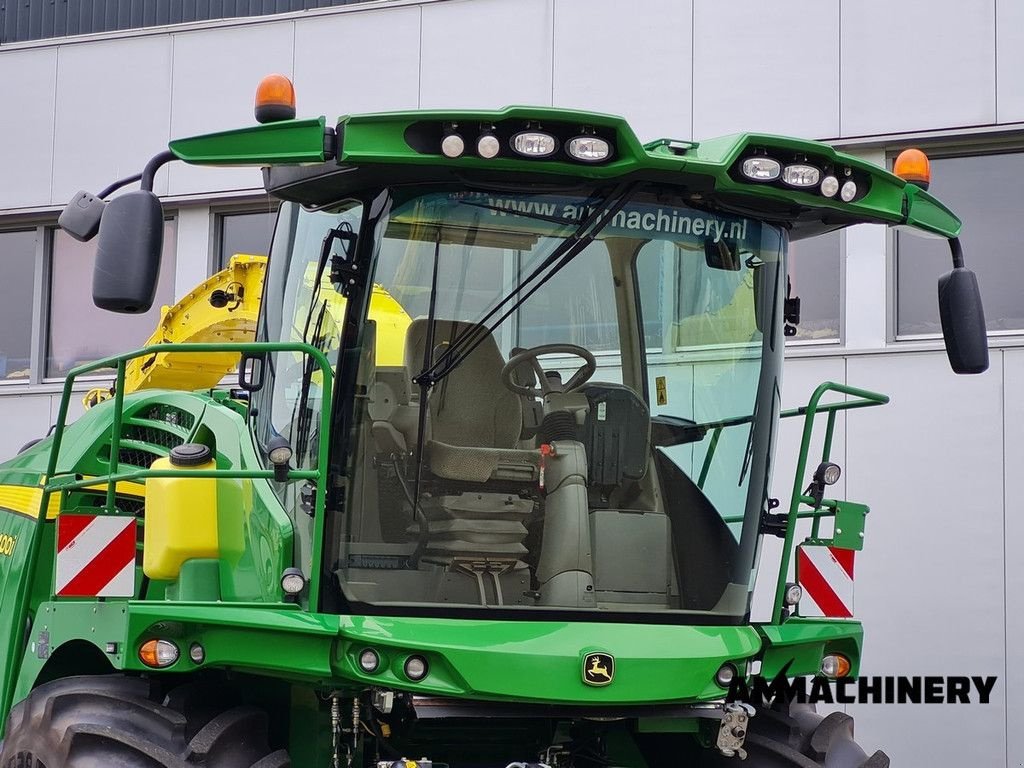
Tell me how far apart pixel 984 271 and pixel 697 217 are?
524 centimetres

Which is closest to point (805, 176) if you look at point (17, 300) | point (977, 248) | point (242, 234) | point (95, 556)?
point (95, 556)

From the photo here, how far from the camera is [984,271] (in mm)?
10086

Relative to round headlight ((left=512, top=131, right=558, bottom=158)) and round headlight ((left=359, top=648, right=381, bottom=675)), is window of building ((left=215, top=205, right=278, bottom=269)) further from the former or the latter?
round headlight ((left=359, top=648, right=381, bottom=675))

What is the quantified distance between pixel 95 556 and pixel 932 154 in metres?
6.65

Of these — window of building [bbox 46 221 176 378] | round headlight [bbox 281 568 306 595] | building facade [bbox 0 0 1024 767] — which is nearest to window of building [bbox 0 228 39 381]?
window of building [bbox 46 221 176 378]

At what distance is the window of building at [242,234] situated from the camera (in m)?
12.2

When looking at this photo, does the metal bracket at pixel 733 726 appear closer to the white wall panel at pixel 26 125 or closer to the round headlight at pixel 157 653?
the round headlight at pixel 157 653

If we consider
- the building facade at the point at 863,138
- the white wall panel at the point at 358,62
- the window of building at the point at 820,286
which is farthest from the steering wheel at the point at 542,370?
the white wall panel at the point at 358,62

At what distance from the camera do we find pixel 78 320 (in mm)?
12969

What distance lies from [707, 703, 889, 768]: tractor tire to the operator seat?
146 cm

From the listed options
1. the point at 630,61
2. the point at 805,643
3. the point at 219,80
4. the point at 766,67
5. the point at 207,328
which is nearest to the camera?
the point at 805,643

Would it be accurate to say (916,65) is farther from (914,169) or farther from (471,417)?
(471,417)

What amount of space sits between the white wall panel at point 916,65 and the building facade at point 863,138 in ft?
0.04

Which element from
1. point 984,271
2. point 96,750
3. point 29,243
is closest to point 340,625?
point 96,750
